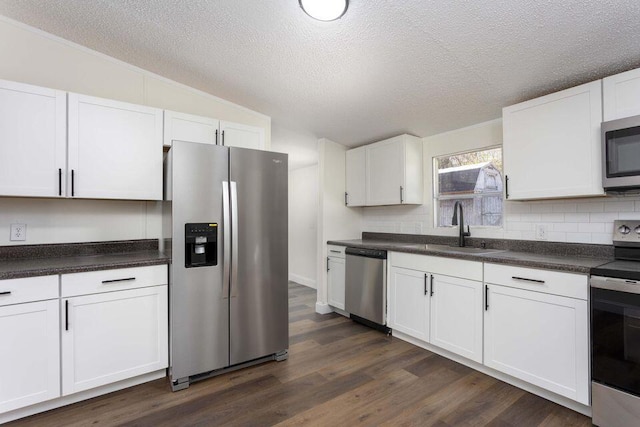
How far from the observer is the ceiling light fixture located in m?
1.77

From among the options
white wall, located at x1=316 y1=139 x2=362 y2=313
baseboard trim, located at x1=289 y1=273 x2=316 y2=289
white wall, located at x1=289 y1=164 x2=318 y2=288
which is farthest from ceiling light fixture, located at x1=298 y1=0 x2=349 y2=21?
baseboard trim, located at x1=289 y1=273 x2=316 y2=289

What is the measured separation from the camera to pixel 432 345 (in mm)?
2805

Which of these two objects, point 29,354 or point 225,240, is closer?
point 29,354

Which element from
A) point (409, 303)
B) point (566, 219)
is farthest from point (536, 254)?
point (409, 303)

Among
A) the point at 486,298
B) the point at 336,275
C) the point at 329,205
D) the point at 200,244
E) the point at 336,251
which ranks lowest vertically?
the point at 336,275

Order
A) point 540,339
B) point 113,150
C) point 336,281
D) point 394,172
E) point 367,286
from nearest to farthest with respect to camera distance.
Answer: point 540,339
point 113,150
point 367,286
point 394,172
point 336,281

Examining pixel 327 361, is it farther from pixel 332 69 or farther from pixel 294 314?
pixel 332 69

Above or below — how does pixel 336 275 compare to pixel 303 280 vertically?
above

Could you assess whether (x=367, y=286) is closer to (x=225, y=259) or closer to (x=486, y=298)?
(x=486, y=298)

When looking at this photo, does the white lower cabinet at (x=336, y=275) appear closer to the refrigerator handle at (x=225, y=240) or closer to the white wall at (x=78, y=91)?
the refrigerator handle at (x=225, y=240)

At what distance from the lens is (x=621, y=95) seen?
75.9 inches

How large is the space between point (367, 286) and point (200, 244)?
72.9 inches

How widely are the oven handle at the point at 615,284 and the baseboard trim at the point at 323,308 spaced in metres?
2.74

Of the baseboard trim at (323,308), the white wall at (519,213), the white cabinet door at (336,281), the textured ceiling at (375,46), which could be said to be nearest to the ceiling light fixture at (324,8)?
the textured ceiling at (375,46)
